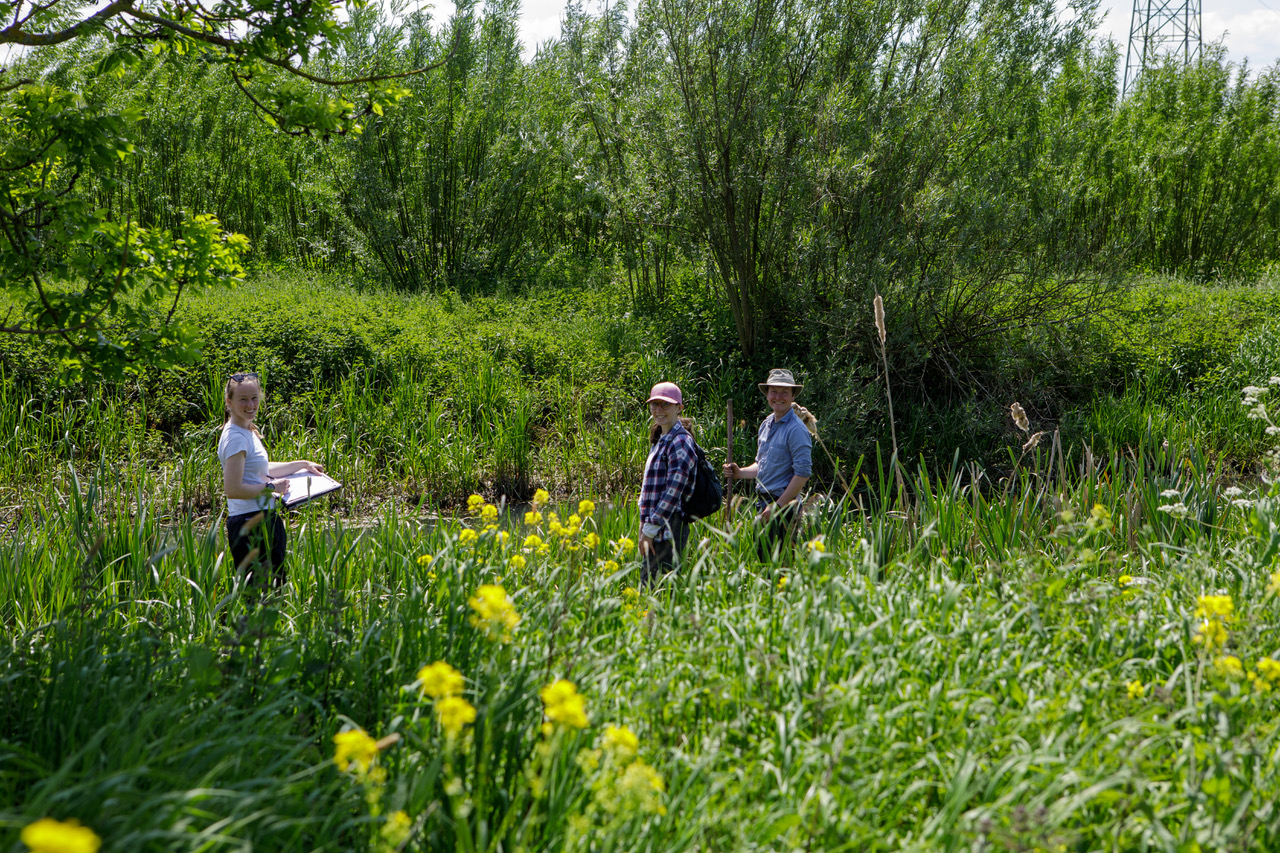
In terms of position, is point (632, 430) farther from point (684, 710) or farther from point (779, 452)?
point (684, 710)

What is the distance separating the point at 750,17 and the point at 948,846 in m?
8.27

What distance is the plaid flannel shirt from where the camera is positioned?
14.7 ft

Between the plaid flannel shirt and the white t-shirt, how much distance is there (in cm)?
192

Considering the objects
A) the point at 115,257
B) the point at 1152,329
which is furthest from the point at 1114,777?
the point at 1152,329

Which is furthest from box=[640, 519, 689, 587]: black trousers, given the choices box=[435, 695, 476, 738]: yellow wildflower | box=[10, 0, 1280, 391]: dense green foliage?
box=[10, 0, 1280, 391]: dense green foliage

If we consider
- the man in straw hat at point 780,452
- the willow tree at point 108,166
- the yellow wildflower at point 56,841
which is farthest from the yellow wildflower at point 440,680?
the man in straw hat at point 780,452

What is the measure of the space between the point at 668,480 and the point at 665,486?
0.12 feet

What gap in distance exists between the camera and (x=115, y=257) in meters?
3.41

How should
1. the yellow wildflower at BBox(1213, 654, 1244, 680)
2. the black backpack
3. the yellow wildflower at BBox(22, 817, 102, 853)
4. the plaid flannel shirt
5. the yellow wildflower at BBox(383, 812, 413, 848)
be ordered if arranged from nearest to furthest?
the yellow wildflower at BBox(22, 817, 102, 853)
the yellow wildflower at BBox(383, 812, 413, 848)
the yellow wildflower at BBox(1213, 654, 1244, 680)
the plaid flannel shirt
the black backpack

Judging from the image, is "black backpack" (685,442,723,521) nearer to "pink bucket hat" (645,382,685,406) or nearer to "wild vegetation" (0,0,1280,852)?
"wild vegetation" (0,0,1280,852)

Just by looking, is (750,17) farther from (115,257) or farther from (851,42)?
(115,257)

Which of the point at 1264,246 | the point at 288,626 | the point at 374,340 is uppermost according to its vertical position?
the point at 1264,246

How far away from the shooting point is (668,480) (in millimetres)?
4527

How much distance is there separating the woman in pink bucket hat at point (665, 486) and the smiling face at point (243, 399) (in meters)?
1.98
